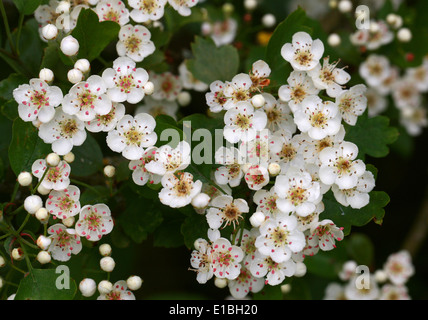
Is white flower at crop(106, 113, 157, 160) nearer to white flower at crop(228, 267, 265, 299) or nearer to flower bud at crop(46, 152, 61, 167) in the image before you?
flower bud at crop(46, 152, 61, 167)

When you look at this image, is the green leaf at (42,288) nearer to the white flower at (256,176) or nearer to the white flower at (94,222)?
the white flower at (94,222)

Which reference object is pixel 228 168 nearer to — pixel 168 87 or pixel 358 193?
pixel 358 193

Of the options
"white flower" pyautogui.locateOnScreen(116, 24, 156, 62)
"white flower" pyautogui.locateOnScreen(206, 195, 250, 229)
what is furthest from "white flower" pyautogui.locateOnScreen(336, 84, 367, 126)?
"white flower" pyautogui.locateOnScreen(116, 24, 156, 62)

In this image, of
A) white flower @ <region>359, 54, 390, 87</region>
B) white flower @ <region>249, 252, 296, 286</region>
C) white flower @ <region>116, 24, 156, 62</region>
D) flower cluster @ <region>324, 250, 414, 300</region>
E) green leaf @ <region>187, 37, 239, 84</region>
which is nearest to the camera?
white flower @ <region>249, 252, 296, 286</region>

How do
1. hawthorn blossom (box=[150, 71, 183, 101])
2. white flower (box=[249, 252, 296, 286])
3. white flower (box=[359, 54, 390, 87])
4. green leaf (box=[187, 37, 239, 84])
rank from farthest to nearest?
white flower (box=[359, 54, 390, 87]) < hawthorn blossom (box=[150, 71, 183, 101]) < green leaf (box=[187, 37, 239, 84]) < white flower (box=[249, 252, 296, 286])

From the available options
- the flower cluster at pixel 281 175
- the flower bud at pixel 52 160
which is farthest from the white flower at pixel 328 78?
the flower bud at pixel 52 160

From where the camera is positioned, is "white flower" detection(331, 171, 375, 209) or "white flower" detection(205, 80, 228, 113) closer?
"white flower" detection(331, 171, 375, 209)
